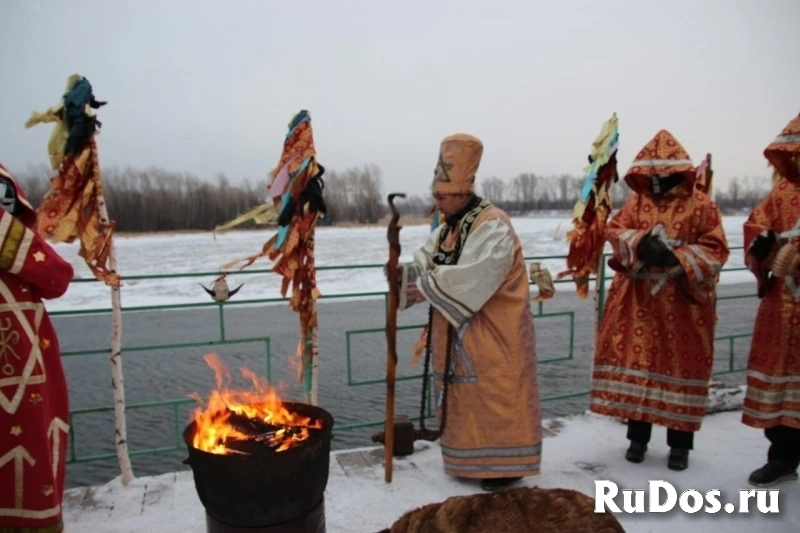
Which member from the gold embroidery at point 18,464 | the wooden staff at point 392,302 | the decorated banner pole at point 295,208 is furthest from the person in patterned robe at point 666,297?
the gold embroidery at point 18,464

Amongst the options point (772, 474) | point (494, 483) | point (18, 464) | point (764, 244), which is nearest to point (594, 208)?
point (764, 244)

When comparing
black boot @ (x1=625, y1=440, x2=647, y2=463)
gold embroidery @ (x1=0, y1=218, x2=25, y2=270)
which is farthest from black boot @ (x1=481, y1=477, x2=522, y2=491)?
gold embroidery @ (x1=0, y1=218, x2=25, y2=270)

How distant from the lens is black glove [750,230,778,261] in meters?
3.41

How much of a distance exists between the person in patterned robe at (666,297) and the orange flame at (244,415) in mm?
2202

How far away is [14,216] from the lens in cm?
259

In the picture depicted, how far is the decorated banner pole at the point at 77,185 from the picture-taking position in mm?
3256

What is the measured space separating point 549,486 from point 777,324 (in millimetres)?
1676

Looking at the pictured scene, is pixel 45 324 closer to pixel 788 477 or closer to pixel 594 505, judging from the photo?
pixel 594 505

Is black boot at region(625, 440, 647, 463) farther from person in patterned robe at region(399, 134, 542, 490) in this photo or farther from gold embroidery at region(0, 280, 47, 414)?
gold embroidery at region(0, 280, 47, 414)

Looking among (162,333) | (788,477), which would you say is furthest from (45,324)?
(162,333)

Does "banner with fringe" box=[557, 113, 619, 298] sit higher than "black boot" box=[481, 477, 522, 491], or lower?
higher

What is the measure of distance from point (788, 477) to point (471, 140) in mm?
2851

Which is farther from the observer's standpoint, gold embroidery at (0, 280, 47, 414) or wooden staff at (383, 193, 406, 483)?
wooden staff at (383, 193, 406, 483)

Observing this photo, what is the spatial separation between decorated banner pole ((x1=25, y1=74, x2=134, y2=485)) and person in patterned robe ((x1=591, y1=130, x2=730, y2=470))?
10.3 ft
